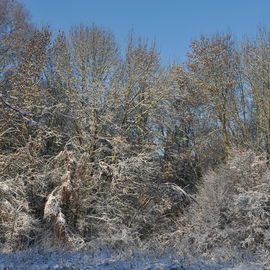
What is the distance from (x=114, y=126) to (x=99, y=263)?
11.3 m

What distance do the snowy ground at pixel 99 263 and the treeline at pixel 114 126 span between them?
5587 mm

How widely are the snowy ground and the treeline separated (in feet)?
18.3

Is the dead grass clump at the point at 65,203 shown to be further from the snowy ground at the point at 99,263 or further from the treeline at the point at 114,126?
the snowy ground at the point at 99,263

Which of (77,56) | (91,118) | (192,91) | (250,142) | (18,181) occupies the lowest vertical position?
(18,181)

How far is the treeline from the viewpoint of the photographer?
46.1 feet

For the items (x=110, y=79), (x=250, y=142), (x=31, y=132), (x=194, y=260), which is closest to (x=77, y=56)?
(x=110, y=79)

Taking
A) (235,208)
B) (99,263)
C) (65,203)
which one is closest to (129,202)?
(65,203)

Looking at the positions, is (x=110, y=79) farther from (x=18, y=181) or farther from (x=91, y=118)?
(x=18, y=181)

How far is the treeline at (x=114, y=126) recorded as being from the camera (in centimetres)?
1405

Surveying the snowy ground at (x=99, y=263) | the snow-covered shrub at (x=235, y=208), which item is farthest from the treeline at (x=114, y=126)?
the snowy ground at (x=99, y=263)

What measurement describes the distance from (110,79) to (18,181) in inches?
288

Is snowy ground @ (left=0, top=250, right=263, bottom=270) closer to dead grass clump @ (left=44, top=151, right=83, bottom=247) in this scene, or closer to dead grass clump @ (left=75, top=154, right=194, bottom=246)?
dead grass clump @ (left=44, top=151, right=83, bottom=247)

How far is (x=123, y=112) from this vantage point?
704 inches

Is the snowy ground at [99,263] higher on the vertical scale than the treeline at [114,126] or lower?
lower
